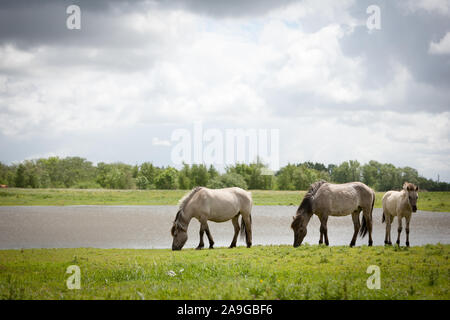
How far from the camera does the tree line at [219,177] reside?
7850cm

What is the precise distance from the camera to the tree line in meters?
78.5

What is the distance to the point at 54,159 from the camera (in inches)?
4956

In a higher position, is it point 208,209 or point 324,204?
point 324,204

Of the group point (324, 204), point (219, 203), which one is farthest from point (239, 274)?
point (219, 203)

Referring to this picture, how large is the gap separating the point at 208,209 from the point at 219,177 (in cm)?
6181

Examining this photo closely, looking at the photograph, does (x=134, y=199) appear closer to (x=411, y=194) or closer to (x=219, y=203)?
(x=219, y=203)

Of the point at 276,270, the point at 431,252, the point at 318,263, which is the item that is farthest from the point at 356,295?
the point at 431,252

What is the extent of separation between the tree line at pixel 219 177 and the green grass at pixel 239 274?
5985cm

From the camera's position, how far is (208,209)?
1652 cm
